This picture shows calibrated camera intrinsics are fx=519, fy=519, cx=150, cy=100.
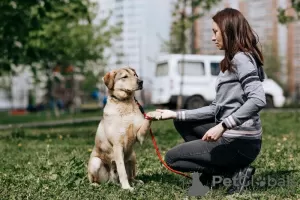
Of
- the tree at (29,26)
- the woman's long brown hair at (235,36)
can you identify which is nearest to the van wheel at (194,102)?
the tree at (29,26)

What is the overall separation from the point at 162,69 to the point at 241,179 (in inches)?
670

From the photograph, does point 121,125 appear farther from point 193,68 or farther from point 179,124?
point 193,68

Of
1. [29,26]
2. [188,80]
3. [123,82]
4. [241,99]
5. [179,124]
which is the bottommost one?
[188,80]

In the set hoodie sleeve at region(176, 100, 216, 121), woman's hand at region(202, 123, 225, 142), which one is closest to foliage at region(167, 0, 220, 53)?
hoodie sleeve at region(176, 100, 216, 121)

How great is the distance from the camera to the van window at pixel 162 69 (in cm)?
2120

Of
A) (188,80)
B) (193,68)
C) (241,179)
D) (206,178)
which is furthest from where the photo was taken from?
(193,68)

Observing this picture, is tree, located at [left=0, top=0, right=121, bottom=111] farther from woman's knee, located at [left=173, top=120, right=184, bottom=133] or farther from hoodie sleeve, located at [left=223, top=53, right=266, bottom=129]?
hoodie sleeve, located at [left=223, top=53, right=266, bottom=129]

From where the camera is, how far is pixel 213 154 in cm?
462

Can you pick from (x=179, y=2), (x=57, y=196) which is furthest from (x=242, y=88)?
(x=179, y=2)

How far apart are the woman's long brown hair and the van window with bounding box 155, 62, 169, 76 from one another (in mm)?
16494

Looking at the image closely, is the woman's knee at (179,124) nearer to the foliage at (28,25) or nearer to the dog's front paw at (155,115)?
A: the dog's front paw at (155,115)

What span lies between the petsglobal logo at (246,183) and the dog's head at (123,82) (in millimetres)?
993

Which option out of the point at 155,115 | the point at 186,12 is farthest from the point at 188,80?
the point at 155,115

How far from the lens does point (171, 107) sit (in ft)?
69.3
